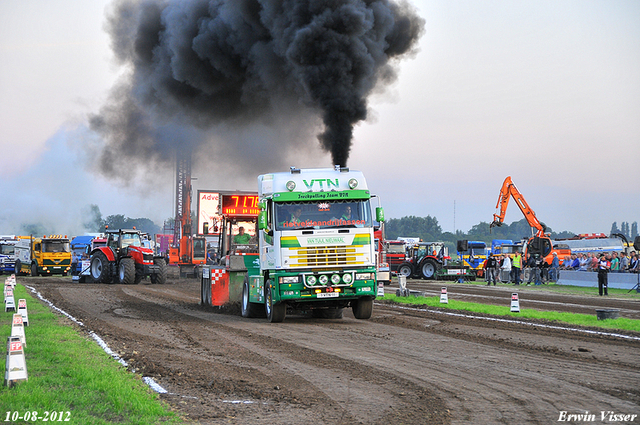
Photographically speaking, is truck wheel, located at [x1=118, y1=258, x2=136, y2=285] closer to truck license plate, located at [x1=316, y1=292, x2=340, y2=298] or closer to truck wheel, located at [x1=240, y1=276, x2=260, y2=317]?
truck wheel, located at [x1=240, y1=276, x2=260, y2=317]

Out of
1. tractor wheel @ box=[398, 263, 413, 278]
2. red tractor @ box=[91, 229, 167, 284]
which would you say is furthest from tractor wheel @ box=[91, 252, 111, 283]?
tractor wheel @ box=[398, 263, 413, 278]

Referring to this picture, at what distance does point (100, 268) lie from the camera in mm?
32969

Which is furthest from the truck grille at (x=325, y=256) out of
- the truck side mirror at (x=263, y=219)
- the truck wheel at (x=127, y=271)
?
the truck wheel at (x=127, y=271)

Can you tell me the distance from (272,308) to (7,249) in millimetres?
36846

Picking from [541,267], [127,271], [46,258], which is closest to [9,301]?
[127,271]

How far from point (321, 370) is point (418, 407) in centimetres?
237

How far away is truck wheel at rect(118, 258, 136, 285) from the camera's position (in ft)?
104

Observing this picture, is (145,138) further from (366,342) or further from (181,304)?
(366,342)

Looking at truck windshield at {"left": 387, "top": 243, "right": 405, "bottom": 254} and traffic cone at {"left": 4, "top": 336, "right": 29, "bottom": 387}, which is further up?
truck windshield at {"left": 387, "top": 243, "right": 405, "bottom": 254}

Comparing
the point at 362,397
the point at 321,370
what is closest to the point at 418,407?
the point at 362,397

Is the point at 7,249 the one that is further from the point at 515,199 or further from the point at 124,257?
the point at 515,199

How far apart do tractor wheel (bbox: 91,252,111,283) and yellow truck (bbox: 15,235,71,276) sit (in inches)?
415

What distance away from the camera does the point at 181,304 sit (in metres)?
20.8

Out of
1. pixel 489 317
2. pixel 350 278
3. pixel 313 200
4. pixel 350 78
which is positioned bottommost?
pixel 489 317
